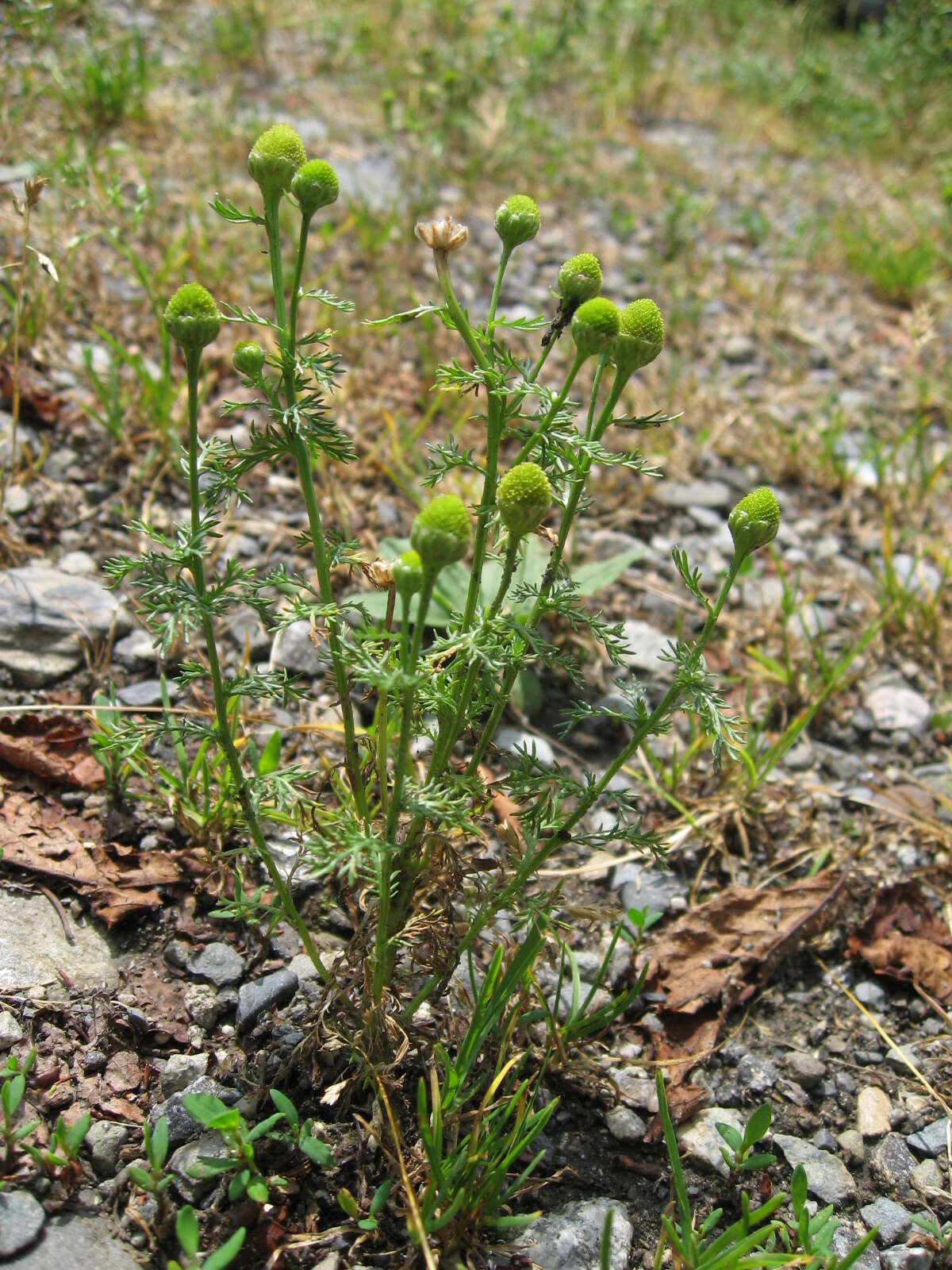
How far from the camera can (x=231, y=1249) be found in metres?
1.45

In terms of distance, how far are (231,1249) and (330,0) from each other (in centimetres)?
648

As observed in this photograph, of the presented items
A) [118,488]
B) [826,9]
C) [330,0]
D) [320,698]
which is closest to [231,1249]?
[320,698]

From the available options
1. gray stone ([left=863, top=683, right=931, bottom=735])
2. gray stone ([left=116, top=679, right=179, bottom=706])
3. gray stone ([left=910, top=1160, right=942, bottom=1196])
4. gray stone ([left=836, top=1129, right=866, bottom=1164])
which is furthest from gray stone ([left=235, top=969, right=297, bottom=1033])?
gray stone ([left=863, top=683, right=931, bottom=735])

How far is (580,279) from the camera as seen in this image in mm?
1449

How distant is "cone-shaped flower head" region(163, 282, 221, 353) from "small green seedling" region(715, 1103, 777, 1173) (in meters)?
1.54

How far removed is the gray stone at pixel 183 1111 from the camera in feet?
5.48

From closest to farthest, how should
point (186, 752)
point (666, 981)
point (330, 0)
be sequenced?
point (666, 981)
point (186, 752)
point (330, 0)

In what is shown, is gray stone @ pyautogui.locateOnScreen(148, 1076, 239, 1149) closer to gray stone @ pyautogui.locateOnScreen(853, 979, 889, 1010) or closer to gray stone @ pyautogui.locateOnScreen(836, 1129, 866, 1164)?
gray stone @ pyautogui.locateOnScreen(836, 1129, 866, 1164)

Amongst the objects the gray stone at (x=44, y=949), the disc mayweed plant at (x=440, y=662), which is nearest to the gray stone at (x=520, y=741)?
the disc mayweed plant at (x=440, y=662)

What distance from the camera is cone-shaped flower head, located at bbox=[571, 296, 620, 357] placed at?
138cm

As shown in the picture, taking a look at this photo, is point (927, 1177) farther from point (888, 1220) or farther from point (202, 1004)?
point (202, 1004)

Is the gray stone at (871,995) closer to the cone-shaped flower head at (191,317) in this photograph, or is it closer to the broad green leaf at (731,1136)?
the broad green leaf at (731,1136)

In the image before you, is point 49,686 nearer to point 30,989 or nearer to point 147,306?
point 30,989

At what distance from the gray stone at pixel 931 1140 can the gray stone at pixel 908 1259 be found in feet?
0.71
